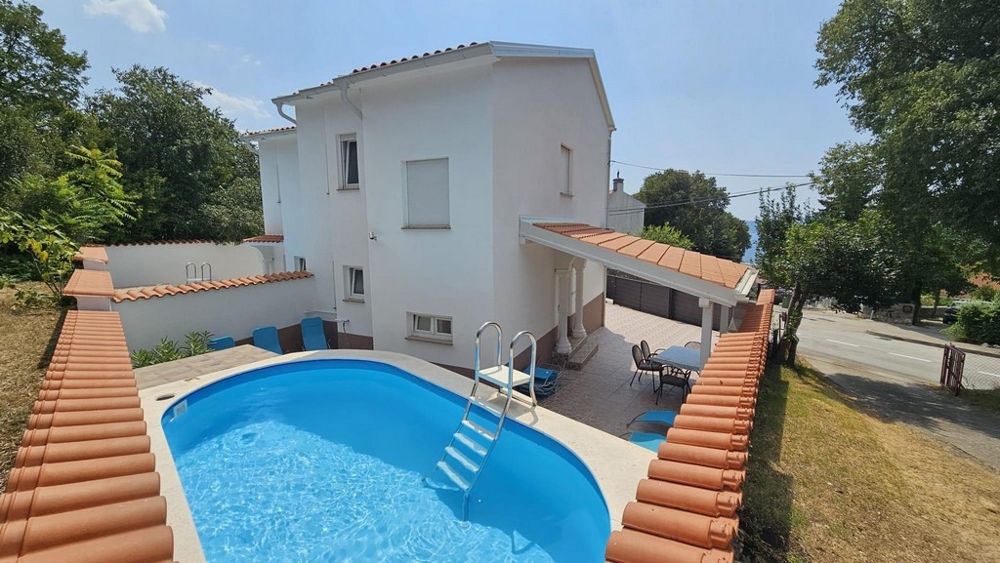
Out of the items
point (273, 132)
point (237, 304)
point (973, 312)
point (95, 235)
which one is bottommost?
point (973, 312)

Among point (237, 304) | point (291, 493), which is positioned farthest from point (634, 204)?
point (291, 493)

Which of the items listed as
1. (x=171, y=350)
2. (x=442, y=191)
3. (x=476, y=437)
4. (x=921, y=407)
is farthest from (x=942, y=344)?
(x=171, y=350)

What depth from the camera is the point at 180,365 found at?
1041cm

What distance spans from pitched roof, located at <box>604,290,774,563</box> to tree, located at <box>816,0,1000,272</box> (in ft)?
47.1

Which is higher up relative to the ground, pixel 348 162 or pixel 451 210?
pixel 348 162

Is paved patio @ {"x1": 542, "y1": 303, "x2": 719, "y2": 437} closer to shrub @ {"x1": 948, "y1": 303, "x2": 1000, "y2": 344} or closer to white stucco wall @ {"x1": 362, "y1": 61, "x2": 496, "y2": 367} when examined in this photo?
white stucco wall @ {"x1": 362, "y1": 61, "x2": 496, "y2": 367}

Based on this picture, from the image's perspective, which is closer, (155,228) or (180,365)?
(180,365)

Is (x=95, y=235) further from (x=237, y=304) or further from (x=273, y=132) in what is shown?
(x=237, y=304)

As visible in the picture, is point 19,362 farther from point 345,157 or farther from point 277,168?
point 277,168

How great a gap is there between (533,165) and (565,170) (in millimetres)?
3125

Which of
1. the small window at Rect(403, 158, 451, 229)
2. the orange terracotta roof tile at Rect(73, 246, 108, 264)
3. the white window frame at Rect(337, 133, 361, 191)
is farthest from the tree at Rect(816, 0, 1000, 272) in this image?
the orange terracotta roof tile at Rect(73, 246, 108, 264)

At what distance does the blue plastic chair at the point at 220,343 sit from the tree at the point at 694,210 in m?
49.2

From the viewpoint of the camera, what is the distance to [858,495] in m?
6.17

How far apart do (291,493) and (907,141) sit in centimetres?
1981
